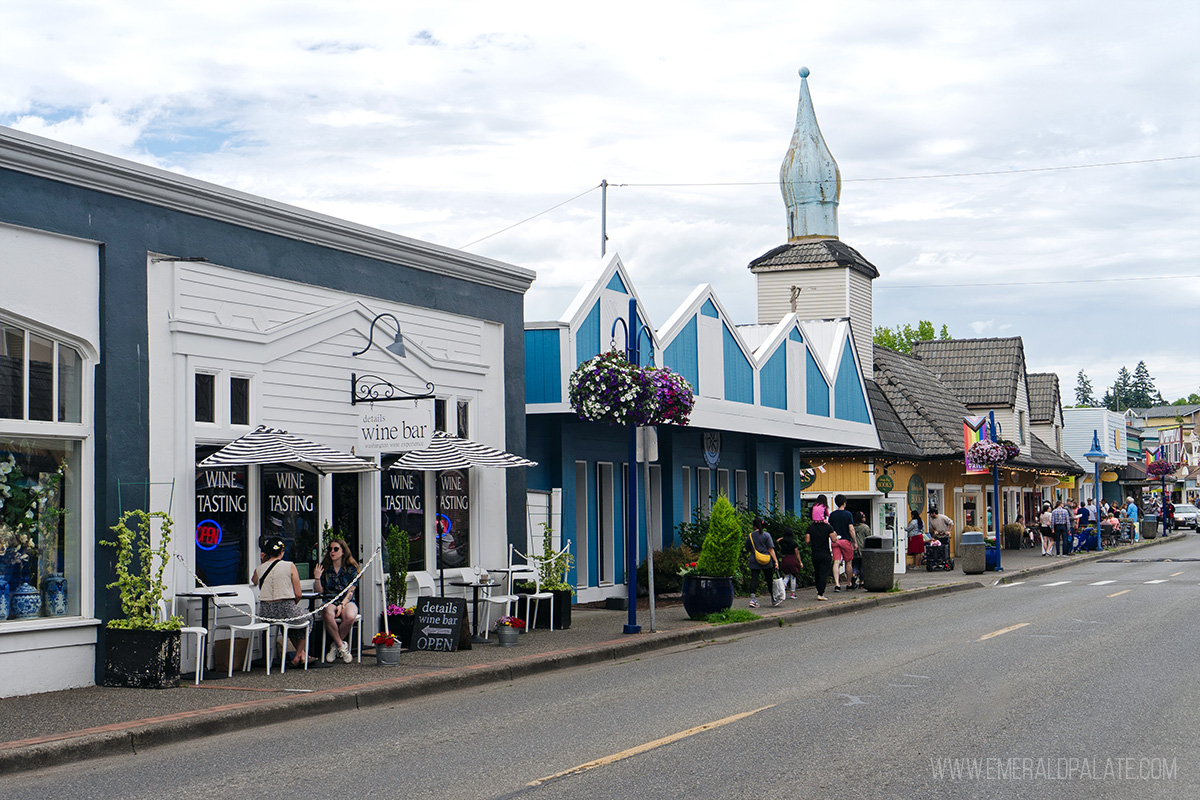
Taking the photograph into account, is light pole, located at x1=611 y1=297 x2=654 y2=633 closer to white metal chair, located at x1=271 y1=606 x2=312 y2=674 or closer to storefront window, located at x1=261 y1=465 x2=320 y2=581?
storefront window, located at x1=261 y1=465 x2=320 y2=581

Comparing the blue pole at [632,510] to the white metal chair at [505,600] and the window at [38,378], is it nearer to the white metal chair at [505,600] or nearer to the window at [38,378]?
the white metal chair at [505,600]

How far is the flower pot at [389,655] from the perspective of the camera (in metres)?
13.4

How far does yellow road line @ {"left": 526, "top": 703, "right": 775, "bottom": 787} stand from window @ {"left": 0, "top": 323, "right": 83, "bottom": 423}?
22.0 feet

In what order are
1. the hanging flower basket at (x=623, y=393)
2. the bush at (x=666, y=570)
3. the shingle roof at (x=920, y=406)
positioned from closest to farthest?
the hanging flower basket at (x=623, y=393) → the bush at (x=666, y=570) → the shingle roof at (x=920, y=406)

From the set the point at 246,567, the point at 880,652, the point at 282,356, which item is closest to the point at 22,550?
the point at 246,567

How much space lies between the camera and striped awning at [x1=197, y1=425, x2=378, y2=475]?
42.5ft

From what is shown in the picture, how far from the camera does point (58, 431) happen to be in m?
11.9

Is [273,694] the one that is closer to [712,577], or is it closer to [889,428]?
[712,577]

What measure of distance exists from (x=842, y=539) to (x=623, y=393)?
10.1m

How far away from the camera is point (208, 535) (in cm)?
1340

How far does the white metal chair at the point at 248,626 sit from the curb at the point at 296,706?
4.90 ft

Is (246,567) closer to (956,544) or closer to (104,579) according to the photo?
(104,579)

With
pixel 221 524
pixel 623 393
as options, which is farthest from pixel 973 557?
pixel 221 524

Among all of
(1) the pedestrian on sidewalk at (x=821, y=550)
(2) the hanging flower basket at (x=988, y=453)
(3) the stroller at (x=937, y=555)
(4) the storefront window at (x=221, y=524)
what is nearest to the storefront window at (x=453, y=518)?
(4) the storefront window at (x=221, y=524)
